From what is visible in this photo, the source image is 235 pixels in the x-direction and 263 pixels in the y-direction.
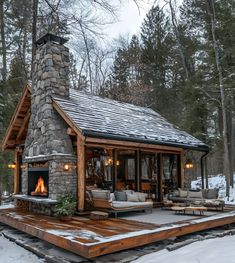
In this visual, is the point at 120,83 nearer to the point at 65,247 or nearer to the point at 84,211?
the point at 84,211

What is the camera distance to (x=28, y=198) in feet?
31.4

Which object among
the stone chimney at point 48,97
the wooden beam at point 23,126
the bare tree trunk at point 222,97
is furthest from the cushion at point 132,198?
the bare tree trunk at point 222,97

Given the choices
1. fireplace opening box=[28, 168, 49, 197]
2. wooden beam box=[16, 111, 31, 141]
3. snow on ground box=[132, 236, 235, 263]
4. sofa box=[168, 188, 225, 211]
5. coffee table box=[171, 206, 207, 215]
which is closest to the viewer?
snow on ground box=[132, 236, 235, 263]

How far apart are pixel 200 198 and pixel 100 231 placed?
191 inches

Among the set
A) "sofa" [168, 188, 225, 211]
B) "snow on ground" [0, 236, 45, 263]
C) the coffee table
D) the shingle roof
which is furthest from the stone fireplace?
"sofa" [168, 188, 225, 211]

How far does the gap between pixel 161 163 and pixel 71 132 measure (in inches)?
153

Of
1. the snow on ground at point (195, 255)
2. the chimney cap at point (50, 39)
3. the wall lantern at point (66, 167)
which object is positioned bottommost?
the snow on ground at point (195, 255)

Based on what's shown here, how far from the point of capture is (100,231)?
21.2ft

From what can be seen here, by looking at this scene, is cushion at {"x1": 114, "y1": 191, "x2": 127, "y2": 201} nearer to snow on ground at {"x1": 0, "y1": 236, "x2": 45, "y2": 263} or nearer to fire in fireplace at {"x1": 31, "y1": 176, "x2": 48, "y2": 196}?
fire in fireplace at {"x1": 31, "y1": 176, "x2": 48, "y2": 196}

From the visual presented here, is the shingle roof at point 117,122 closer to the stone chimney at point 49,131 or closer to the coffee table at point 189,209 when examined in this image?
the stone chimney at point 49,131

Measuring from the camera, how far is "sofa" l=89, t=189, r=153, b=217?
8.39 m

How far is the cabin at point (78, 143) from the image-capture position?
350 inches

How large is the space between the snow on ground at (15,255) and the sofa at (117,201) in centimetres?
236

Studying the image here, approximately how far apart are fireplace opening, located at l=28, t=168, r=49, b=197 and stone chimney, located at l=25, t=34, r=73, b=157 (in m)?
0.57
